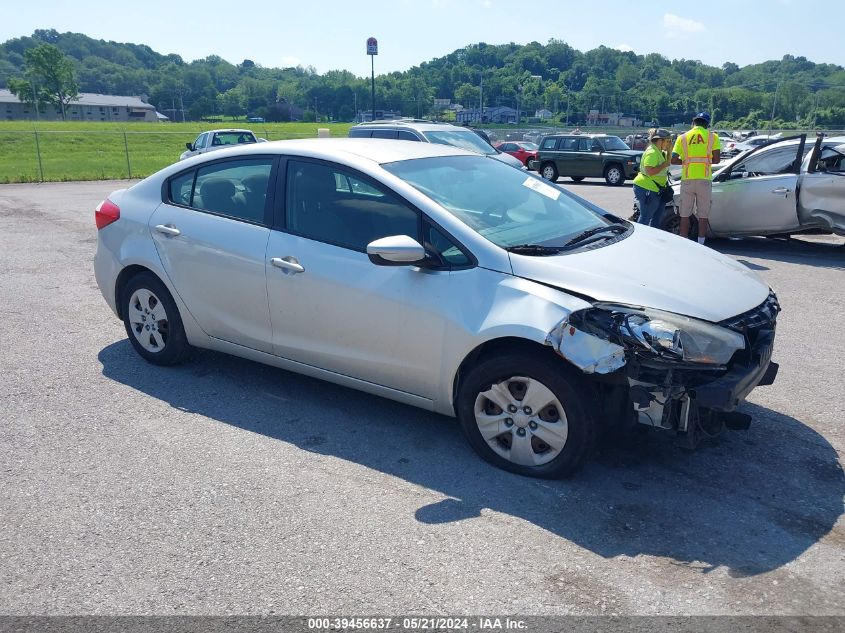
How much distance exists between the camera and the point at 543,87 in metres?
145

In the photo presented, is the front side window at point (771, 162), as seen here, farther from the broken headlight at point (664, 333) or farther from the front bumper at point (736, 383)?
the broken headlight at point (664, 333)

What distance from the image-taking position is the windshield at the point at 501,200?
428 centimetres

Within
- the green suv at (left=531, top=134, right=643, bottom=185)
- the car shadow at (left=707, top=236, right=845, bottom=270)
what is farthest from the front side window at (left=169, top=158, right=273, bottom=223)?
the green suv at (left=531, top=134, right=643, bottom=185)

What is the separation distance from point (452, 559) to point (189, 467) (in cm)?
166

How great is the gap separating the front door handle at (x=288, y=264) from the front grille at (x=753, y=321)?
2.38 m

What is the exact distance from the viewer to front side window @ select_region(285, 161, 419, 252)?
4316mm

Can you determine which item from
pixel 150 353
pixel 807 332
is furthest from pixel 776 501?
pixel 150 353

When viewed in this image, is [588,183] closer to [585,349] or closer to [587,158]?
[587,158]

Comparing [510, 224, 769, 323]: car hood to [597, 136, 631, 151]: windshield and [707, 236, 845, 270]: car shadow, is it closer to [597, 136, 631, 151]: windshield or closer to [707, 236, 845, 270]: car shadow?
[707, 236, 845, 270]: car shadow

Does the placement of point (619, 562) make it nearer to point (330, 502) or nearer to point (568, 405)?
point (568, 405)

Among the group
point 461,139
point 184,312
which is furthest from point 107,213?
point 461,139

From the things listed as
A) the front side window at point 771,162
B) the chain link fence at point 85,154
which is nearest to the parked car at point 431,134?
the front side window at point 771,162

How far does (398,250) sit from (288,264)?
92 cm

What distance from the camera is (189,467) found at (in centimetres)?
409
